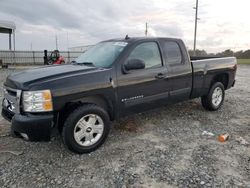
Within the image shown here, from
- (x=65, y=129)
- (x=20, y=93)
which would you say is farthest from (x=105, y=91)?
(x=20, y=93)

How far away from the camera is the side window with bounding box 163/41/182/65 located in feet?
15.5

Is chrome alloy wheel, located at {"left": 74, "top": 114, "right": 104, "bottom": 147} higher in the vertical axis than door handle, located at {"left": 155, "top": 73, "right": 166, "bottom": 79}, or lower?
lower

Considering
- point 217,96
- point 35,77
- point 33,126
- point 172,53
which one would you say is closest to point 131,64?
point 172,53

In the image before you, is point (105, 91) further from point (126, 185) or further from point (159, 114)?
point (159, 114)

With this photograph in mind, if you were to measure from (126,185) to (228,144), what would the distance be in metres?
2.13

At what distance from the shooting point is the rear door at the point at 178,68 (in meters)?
4.74

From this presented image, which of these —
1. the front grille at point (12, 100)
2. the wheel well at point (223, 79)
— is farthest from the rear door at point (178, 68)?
the front grille at point (12, 100)

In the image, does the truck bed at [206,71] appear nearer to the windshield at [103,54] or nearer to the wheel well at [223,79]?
the wheel well at [223,79]

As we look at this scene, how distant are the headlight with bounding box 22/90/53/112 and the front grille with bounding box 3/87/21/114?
13 cm

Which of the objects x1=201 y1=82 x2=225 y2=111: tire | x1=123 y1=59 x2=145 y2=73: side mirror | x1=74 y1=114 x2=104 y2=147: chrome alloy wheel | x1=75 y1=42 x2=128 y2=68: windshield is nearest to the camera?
x1=74 y1=114 x2=104 y2=147: chrome alloy wheel

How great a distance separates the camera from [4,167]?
10.9ft

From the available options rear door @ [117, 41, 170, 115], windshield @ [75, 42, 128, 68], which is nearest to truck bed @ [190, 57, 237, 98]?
rear door @ [117, 41, 170, 115]

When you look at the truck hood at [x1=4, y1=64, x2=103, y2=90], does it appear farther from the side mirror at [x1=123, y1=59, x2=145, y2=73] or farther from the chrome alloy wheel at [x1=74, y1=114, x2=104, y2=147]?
the chrome alloy wheel at [x1=74, y1=114, x2=104, y2=147]

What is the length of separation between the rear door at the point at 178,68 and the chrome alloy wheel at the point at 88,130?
182cm
